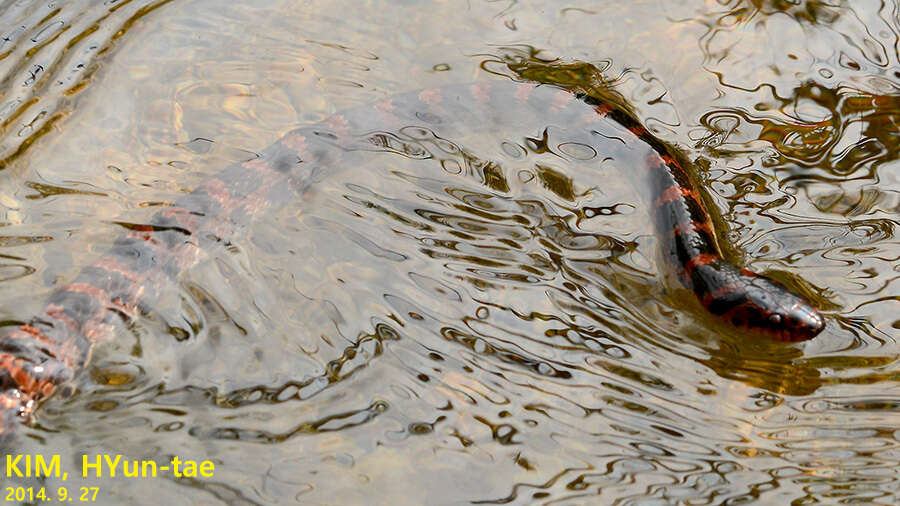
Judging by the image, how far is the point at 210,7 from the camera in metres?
5.91

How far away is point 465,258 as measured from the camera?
4410mm

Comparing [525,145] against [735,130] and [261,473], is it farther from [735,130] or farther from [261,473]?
[261,473]

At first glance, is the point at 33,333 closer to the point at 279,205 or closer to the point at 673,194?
the point at 279,205

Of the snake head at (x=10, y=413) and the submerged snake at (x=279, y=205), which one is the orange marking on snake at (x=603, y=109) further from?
the snake head at (x=10, y=413)

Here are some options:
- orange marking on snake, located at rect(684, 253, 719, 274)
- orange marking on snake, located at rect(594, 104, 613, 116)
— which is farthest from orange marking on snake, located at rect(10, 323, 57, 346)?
orange marking on snake, located at rect(594, 104, 613, 116)

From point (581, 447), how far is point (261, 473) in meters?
1.33

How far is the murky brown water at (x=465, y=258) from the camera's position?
3.46m

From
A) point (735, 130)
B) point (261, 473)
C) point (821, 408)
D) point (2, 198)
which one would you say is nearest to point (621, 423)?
point (821, 408)

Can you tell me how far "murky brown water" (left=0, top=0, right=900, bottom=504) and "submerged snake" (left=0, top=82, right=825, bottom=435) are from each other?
0.12 meters

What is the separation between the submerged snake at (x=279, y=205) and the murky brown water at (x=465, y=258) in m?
0.12

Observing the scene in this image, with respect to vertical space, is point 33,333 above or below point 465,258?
below

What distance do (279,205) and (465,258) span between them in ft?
3.79

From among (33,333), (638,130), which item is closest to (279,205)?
(33,333)

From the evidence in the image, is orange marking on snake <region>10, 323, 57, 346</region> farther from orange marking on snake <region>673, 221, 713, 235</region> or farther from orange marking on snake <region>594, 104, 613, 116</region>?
orange marking on snake <region>594, 104, 613, 116</region>
